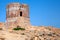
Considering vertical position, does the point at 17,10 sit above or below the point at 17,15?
above

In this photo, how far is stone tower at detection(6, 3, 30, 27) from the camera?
32.9 meters

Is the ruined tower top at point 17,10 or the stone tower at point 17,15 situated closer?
the stone tower at point 17,15

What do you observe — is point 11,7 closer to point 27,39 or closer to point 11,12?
point 11,12

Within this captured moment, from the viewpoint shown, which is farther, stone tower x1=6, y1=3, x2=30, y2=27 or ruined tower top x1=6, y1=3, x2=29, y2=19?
ruined tower top x1=6, y1=3, x2=29, y2=19

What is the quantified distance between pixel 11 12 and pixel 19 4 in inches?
87.4

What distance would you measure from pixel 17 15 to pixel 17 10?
3.23 feet

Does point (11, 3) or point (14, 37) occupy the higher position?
point (11, 3)

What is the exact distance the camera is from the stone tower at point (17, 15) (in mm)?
32884

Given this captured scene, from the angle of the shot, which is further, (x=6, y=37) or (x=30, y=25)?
(x=30, y=25)

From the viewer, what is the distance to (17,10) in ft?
110

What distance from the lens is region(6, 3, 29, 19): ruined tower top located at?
1315 inches

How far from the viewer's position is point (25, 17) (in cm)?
3375

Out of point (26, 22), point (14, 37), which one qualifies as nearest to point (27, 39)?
point (14, 37)

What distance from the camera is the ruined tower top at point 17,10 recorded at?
33406mm
